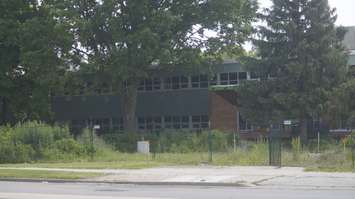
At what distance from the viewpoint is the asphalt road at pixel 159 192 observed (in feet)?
57.3

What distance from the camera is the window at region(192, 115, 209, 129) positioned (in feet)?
208

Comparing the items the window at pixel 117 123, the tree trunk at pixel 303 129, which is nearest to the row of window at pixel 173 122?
the window at pixel 117 123

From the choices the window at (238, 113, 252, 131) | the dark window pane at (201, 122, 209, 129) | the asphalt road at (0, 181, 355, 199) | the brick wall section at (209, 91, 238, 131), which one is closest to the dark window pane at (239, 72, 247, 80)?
the brick wall section at (209, 91, 238, 131)

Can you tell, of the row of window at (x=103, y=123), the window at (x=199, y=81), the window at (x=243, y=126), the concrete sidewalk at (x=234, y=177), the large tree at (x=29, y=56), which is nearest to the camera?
the concrete sidewalk at (x=234, y=177)

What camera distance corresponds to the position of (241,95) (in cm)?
5028

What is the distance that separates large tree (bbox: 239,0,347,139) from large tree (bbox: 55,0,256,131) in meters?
6.99

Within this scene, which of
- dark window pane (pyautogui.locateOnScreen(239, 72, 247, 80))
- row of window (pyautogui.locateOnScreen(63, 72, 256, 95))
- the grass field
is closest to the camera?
the grass field

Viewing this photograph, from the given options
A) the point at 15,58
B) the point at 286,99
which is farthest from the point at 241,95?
the point at 15,58

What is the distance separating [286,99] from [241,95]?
12.7ft

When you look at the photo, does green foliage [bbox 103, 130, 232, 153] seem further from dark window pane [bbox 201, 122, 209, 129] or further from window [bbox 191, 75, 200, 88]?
window [bbox 191, 75, 200, 88]

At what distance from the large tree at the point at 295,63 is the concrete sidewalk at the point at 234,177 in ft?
67.7

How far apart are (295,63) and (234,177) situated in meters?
25.5

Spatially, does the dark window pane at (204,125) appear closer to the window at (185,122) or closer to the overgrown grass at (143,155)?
the window at (185,122)

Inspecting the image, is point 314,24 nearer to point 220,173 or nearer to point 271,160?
point 271,160
